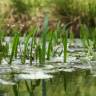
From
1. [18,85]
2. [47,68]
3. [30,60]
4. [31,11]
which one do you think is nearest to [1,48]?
[30,60]

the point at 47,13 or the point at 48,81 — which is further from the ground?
the point at 47,13

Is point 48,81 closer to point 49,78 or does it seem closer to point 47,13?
point 49,78

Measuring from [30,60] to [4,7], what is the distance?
7.08 metres

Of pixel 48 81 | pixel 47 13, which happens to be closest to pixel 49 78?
pixel 48 81

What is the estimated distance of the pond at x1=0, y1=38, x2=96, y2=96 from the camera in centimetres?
256

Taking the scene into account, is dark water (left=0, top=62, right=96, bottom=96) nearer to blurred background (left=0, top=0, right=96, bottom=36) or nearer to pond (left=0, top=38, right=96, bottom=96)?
pond (left=0, top=38, right=96, bottom=96)

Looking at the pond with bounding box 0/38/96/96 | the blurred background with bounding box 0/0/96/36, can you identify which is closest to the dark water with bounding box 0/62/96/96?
the pond with bounding box 0/38/96/96

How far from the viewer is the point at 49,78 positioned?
3020mm

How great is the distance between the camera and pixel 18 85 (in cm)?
273

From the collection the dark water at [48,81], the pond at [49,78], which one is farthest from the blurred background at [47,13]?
the dark water at [48,81]

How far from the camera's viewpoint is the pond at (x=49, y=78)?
2.56 metres

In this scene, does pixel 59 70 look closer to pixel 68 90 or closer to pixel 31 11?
pixel 68 90

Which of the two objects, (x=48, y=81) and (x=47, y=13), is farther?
(x=47, y=13)

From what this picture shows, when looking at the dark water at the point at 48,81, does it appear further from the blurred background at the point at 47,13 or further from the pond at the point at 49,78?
the blurred background at the point at 47,13
